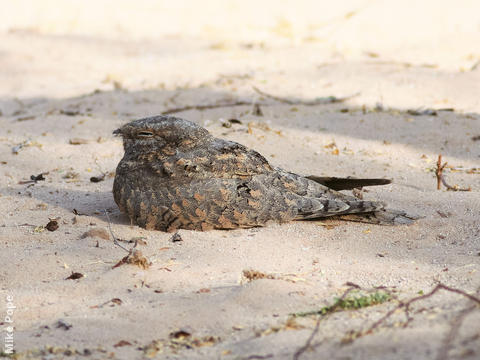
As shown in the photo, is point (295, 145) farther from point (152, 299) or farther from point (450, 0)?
point (450, 0)

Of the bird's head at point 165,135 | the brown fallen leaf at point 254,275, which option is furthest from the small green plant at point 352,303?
the bird's head at point 165,135

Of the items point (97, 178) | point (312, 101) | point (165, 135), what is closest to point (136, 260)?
point (165, 135)

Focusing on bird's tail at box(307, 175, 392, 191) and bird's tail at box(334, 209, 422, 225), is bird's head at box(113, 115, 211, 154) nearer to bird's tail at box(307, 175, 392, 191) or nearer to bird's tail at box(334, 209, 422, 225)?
bird's tail at box(307, 175, 392, 191)

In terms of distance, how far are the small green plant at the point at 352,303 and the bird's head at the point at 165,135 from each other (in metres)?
1.62

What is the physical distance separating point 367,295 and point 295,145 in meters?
3.25

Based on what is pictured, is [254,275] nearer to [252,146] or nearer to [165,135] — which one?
[165,135]

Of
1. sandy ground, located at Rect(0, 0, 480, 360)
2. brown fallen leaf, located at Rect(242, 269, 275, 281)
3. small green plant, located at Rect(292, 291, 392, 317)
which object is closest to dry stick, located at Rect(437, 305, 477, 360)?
sandy ground, located at Rect(0, 0, 480, 360)

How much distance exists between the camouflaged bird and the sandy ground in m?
0.09

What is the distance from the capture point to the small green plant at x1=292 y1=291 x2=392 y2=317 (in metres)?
2.68

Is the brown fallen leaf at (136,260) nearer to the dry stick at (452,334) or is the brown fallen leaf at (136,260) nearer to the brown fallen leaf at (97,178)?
the dry stick at (452,334)

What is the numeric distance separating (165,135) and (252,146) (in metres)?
1.87

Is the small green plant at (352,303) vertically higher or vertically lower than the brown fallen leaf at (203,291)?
higher

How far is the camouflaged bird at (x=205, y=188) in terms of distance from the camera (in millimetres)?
3918

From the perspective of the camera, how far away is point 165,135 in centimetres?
408
